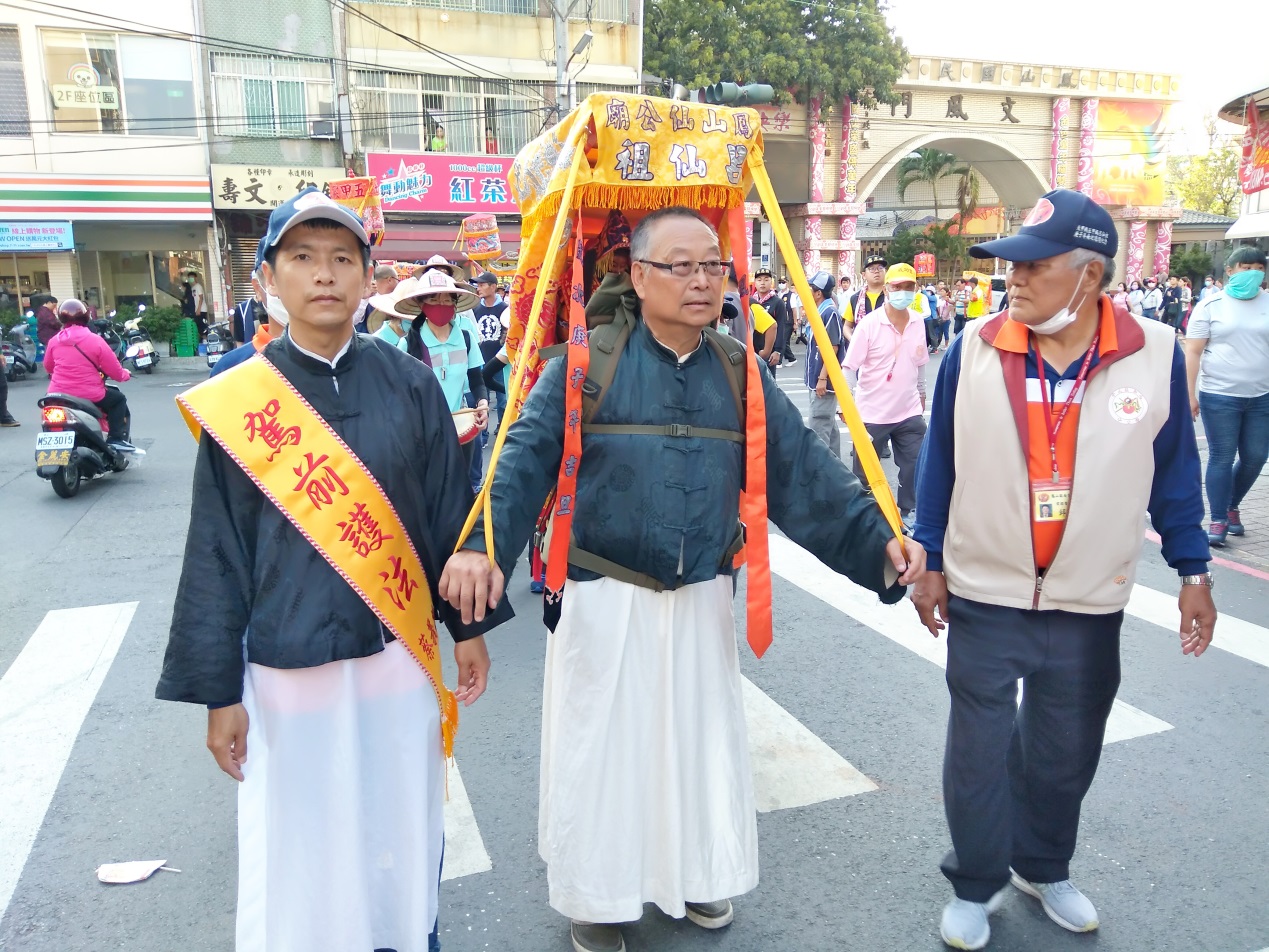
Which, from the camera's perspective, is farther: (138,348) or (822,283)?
(138,348)

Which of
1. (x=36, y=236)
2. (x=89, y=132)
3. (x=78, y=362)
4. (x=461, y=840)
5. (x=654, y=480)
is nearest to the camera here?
(x=654, y=480)

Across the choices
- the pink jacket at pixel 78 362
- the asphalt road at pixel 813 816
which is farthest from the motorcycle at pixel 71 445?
the asphalt road at pixel 813 816

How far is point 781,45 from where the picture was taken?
2483 centimetres

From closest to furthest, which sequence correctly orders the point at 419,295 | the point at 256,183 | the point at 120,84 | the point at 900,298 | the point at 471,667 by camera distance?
the point at 471,667, the point at 419,295, the point at 900,298, the point at 120,84, the point at 256,183

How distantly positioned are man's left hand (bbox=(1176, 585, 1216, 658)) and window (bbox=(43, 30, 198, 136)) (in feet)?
75.3

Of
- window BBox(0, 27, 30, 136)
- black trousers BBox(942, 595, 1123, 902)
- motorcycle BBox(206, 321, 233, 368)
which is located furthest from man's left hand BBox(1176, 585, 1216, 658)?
window BBox(0, 27, 30, 136)

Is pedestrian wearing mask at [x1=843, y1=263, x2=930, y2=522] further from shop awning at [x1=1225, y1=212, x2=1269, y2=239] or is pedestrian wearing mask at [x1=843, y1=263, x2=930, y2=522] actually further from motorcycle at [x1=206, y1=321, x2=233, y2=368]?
motorcycle at [x1=206, y1=321, x2=233, y2=368]

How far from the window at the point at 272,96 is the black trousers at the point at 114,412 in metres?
14.6

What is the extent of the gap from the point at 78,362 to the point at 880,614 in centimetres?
740

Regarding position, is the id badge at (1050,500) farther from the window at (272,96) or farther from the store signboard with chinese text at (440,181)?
the window at (272,96)

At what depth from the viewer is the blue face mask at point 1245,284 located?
5.98m

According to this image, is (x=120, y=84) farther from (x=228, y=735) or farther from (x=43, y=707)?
(x=228, y=735)

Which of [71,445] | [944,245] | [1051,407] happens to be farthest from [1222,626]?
[944,245]

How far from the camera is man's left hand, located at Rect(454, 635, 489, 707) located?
2.31 meters
